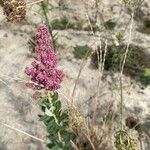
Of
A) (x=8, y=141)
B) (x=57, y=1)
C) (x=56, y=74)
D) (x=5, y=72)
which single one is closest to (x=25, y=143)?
(x=8, y=141)

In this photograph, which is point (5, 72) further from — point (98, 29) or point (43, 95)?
point (43, 95)

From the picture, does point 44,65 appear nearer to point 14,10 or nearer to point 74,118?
point 74,118

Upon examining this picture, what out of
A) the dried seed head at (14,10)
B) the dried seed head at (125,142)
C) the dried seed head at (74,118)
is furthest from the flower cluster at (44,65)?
the dried seed head at (14,10)

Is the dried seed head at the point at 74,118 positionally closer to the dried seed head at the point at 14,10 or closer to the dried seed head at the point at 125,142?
the dried seed head at the point at 125,142

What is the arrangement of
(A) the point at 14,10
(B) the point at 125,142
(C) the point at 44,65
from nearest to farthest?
(C) the point at 44,65 → (B) the point at 125,142 → (A) the point at 14,10

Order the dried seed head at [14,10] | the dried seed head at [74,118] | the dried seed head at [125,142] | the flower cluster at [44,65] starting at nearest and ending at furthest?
1. the flower cluster at [44,65]
2. the dried seed head at [125,142]
3. the dried seed head at [74,118]
4. the dried seed head at [14,10]

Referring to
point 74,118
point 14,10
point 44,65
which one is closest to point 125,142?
point 74,118
